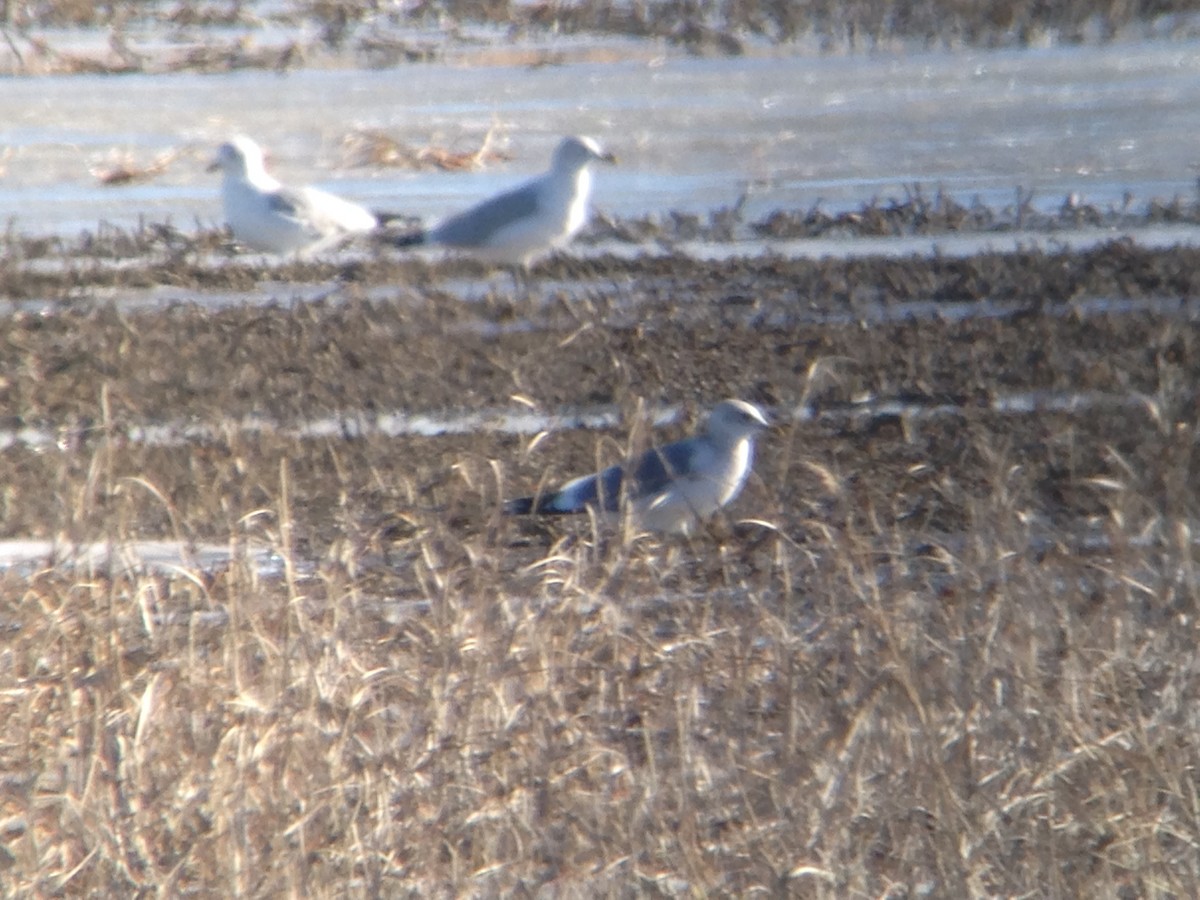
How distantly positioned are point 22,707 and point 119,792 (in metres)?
0.44

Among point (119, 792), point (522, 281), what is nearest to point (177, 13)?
point (522, 281)

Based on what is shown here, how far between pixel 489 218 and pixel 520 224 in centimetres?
18

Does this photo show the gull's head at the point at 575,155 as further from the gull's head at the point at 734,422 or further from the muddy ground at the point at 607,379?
the gull's head at the point at 734,422

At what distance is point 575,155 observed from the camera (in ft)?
34.7

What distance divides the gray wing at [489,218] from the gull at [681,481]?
4.00m

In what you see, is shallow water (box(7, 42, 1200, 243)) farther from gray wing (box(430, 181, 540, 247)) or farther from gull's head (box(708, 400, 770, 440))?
gull's head (box(708, 400, 770, 440))

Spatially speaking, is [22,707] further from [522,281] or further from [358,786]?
[522,281]

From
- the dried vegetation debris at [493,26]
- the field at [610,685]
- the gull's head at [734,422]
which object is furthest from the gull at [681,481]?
the dried vegetation debris at [493,26]

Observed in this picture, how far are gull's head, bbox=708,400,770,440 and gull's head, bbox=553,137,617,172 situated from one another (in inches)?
176

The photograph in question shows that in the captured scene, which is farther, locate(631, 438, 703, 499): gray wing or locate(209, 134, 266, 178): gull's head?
locate(209, 134, 266, 178): gull's head

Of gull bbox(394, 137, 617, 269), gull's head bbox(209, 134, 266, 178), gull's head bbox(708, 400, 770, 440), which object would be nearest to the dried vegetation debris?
gull's head bbox(209, 134, 266, 178)

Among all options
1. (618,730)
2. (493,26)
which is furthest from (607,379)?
(493,26)

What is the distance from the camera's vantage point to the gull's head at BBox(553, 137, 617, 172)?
10.6 metres

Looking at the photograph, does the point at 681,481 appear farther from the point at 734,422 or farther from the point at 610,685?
the point at 610,685
